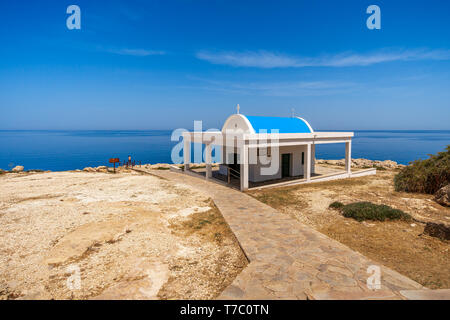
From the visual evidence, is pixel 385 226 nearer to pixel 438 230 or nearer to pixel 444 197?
pixel 438 230

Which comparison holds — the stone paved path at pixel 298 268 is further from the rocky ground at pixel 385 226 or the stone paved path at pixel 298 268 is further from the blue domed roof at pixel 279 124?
the blue domed roof at pixel 279 124

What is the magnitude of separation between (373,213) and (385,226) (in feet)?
2.50

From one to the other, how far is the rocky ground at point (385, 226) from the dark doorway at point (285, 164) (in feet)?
11.2

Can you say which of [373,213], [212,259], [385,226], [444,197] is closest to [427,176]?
[444,197]

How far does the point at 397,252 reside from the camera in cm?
625

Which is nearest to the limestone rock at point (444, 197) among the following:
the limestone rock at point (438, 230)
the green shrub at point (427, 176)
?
the green shrub at point (427, 176)

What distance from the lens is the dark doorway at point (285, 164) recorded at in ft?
58.6

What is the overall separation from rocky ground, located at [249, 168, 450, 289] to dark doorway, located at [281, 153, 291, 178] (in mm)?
3423

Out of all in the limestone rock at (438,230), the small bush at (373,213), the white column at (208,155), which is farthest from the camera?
the white column at (208,155)
